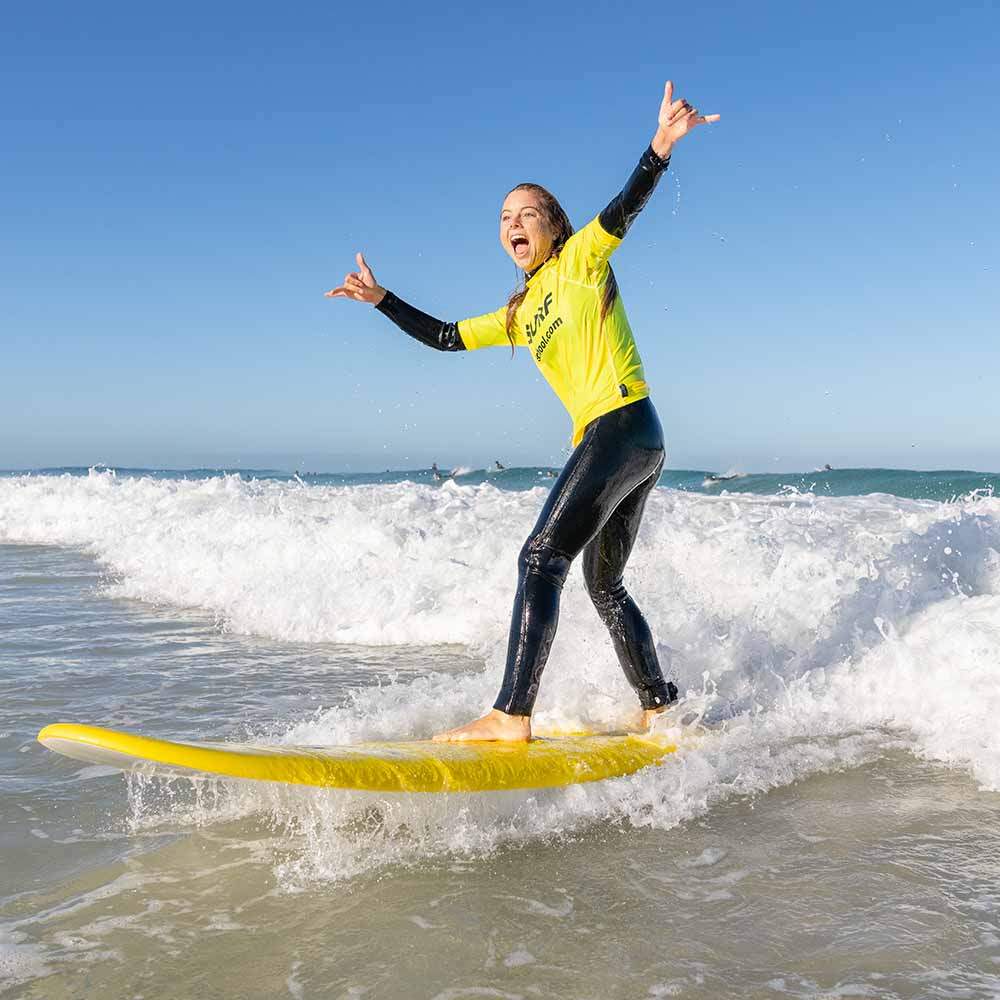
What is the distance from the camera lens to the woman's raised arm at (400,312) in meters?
4.25

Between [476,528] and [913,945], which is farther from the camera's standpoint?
[476,528]

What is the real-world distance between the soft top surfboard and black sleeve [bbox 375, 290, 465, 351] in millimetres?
1802

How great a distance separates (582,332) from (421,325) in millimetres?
944

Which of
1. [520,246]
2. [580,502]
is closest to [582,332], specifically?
[520,246]

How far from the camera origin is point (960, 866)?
2.95 meters

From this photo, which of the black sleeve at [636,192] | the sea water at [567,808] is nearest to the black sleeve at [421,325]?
the black sleeve at [636,192]

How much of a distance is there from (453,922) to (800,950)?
3.09ft

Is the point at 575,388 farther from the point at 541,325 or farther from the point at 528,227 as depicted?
the point at 528,227

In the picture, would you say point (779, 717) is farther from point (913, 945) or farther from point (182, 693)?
point (182, 693)

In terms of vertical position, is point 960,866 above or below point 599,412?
below

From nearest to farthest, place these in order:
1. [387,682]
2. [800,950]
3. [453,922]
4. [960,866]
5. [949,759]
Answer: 1. [800,950]
2. [453,922]
3. [960,866]
4. [949,759]
5. [387,682]

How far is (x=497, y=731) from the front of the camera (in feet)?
11.8

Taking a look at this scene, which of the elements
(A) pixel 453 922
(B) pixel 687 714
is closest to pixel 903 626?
(B) pixel 687 714

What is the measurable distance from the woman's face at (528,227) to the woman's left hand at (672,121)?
58 cm
